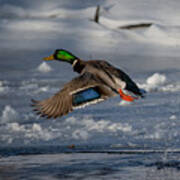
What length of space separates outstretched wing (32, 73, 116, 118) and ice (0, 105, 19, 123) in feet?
4.44

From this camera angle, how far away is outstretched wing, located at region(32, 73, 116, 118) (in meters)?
4.87

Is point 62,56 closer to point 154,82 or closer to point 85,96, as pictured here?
point 85,96

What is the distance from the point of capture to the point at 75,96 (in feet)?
16.3

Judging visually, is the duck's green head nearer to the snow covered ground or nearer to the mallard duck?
the mallard duck

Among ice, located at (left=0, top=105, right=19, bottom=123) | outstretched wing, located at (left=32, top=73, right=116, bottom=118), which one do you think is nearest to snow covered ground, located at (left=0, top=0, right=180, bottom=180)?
ice, located at (left=0, top=105, right=19, bottom=123)

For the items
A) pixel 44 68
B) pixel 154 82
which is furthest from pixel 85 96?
pixel 44 68

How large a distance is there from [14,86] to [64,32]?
6.99ft

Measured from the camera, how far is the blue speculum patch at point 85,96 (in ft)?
16.2

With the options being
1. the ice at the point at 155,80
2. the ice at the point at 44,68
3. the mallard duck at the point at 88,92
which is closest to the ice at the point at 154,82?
the ice at the point at 155,80

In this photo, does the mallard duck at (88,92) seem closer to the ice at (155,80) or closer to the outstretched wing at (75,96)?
the outstretched wing at (75,96)

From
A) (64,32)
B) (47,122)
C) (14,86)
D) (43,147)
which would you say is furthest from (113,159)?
(64,32)

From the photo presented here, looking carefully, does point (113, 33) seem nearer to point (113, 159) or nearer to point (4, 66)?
point (4, 66)

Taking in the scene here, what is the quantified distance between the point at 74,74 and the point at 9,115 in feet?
5.70

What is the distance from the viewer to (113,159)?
5.36 m
